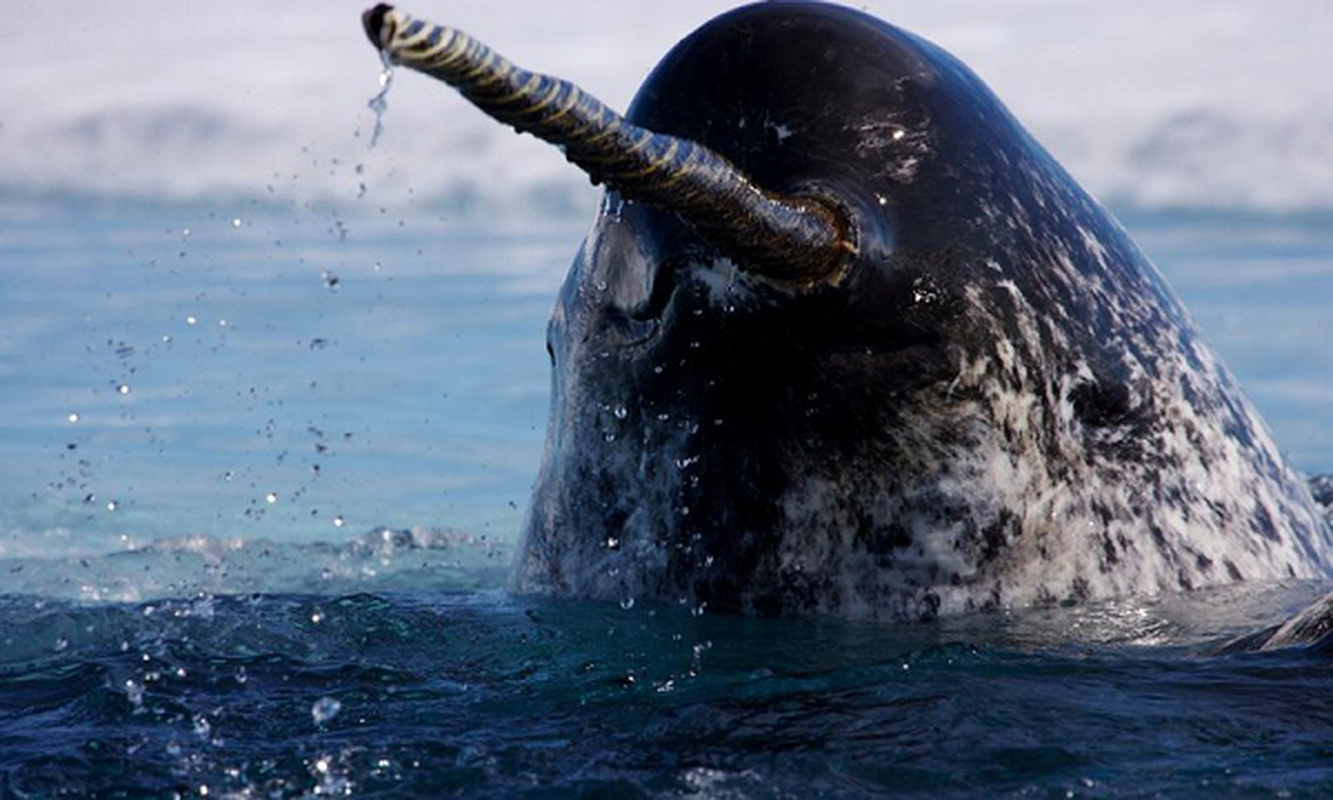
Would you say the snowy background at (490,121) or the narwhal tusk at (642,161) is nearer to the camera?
the narwhal tusk at (642,161)

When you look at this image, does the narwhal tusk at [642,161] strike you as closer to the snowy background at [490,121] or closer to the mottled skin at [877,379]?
the mottled skin at [877,379]

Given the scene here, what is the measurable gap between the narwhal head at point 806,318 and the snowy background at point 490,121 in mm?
11924

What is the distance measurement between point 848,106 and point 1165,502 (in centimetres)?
106

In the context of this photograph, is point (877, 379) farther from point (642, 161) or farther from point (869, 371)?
point (642, 161)

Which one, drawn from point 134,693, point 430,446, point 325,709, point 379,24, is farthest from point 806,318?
point 430,446

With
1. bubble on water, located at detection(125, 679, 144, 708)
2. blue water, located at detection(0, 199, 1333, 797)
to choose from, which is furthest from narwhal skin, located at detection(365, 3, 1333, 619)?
bubble on water, located at detection(125, 679, 144, 708)

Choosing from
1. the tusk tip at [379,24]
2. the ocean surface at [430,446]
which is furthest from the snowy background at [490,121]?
the tusk tip at [379,24]

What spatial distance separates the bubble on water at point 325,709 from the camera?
4.13 m

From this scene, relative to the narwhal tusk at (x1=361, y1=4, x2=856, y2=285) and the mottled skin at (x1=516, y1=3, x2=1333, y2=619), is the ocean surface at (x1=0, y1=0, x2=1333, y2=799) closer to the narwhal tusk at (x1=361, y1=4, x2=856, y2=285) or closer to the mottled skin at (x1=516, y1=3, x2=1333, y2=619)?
the mottled skin at (x1=516, y1=3, x2=1333, y2=619)

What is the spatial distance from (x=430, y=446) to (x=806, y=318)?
24.9ft

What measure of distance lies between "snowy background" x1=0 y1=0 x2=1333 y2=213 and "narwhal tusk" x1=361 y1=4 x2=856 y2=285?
12.2 m

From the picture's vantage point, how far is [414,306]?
14336mm

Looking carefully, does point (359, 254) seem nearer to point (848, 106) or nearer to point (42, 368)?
point (42, 368)

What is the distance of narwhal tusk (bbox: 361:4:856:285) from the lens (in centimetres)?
295
